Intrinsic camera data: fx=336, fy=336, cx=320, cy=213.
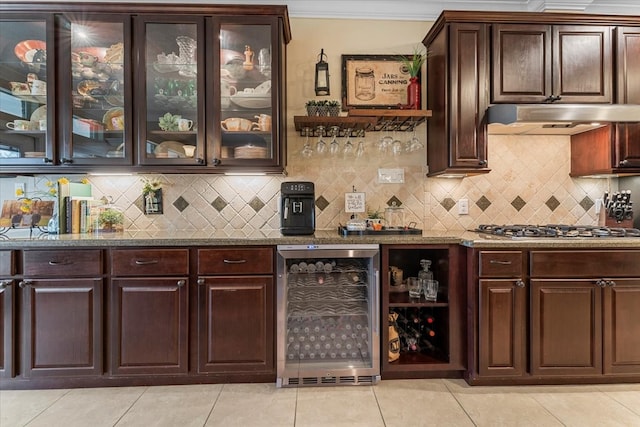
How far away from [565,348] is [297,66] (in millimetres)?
2644

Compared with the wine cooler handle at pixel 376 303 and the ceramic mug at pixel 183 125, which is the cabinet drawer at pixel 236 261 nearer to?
the wine cooler handle at pixel 376 303

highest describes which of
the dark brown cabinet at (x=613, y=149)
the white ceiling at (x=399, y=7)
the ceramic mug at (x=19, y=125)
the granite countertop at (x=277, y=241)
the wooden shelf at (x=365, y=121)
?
the white ceiling at (x=399, y=7)

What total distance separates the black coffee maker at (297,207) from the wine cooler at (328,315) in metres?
0.29

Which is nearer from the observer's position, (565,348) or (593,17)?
(565,348)

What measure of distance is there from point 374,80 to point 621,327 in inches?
90.2

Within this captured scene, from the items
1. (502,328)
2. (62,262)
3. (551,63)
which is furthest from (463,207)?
(62,262)

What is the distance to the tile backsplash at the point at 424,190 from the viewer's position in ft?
8.61

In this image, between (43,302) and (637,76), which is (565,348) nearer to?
(637,76)

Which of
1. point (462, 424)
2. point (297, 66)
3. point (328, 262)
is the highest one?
point (297, 66)

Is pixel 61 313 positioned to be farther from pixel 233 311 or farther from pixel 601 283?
pixel 601 283

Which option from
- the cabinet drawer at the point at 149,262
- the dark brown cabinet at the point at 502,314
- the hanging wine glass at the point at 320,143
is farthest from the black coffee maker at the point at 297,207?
the dark brown cabinet at the point at 502,314

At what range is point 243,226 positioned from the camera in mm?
2625

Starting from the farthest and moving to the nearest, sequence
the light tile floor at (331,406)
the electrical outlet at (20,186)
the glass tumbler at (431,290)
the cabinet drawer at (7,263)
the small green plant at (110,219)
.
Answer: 1. the electrical outlet at (20,186)
2. the small green plant at (110,219)
3. the glass tumbler at (431,290)
4. the cabinet drawer at (7,263)
5. the light tile floor at (331,406)

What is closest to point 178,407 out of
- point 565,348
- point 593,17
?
point 565,348
